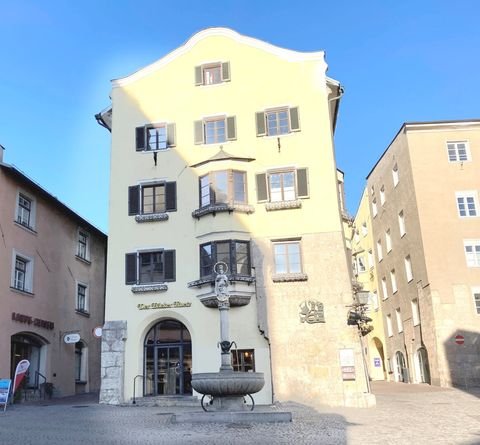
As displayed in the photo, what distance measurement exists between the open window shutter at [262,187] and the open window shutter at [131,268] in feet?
20.0

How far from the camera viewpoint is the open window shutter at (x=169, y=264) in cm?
2472

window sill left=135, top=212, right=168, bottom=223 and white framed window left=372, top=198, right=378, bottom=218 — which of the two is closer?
window sill left=135, top=212, right=168, bottom=223

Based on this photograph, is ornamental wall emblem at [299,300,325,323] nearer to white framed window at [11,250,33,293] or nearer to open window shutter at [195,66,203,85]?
open window shutter at [195,66,203,85]

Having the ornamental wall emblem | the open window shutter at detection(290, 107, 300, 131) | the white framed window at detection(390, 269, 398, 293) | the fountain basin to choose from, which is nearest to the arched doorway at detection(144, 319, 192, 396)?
the ornamental wall emblem

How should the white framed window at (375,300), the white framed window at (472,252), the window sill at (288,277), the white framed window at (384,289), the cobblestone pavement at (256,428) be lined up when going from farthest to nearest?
the white framed window at (375,300), the white framed window at (384,289), the white framed window at (472,252), the window sill at (288,277), the cobblestone pavement at (256,428)

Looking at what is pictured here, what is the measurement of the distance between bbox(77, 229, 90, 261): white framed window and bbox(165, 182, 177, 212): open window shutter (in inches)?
362

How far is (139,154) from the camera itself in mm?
26953

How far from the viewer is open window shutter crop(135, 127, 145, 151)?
27000mm

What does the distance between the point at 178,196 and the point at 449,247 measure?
1549cm

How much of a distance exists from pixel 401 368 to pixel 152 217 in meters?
20.9

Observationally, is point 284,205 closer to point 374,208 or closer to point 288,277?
point 288,277

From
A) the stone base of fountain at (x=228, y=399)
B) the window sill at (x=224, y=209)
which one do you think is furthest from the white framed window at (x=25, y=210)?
the stone base of fountain at (x=228, y=399)

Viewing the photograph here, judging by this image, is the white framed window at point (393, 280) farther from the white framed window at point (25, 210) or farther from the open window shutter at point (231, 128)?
the white framed window at point (25, 210)

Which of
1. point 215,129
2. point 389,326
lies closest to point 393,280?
point 389,326
